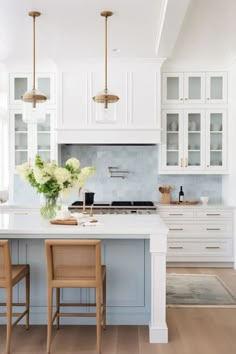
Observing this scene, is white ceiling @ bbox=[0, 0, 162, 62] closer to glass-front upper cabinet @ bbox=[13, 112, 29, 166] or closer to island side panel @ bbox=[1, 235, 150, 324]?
glass-front upper cabinet @ bbox=[13, 112, 29, 166]

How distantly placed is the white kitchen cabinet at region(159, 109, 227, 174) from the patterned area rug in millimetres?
1586

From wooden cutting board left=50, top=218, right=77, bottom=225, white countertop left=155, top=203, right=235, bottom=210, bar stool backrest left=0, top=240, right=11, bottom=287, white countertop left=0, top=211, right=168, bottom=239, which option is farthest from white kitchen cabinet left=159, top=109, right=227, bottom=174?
bar stool backrest left=0, top=240, right=11, bottom=287

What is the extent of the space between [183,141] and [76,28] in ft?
7.62

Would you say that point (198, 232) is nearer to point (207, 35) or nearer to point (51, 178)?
point (207, 35)

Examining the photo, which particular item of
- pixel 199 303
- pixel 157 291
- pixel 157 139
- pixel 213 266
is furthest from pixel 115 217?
pixel 213 266

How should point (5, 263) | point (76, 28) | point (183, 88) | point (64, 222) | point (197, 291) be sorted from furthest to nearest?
point (183, 88) → point (197, 291) → point (76, 28) → point (64, 222) → point (5, 263)

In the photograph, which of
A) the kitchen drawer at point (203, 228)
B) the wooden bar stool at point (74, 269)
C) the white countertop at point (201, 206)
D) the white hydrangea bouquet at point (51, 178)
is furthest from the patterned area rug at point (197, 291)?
the white hydrangea bouquet at point (51, 178)

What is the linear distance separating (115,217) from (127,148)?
2471mm

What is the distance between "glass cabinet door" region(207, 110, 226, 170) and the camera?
228 inches

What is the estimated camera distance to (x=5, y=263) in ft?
9.43

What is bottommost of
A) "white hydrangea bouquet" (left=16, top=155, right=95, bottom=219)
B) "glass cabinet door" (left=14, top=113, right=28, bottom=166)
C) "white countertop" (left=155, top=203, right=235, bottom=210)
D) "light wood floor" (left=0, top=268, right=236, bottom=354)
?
"light wood floor" (left=0, top=268, right=236, bottom=354)

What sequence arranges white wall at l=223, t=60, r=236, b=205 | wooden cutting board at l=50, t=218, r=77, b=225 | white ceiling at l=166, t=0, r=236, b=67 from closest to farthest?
wooden cutting board at l=50, t=218, r=77, b=225 < white ceiling at l=166, t=0, r=236, b=67 < white wall at l=223, t=60, r=236, b=205

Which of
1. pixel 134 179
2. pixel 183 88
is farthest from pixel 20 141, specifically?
pixel 183 88

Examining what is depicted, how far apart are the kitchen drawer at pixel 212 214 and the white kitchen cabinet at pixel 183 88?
1.60 metres
